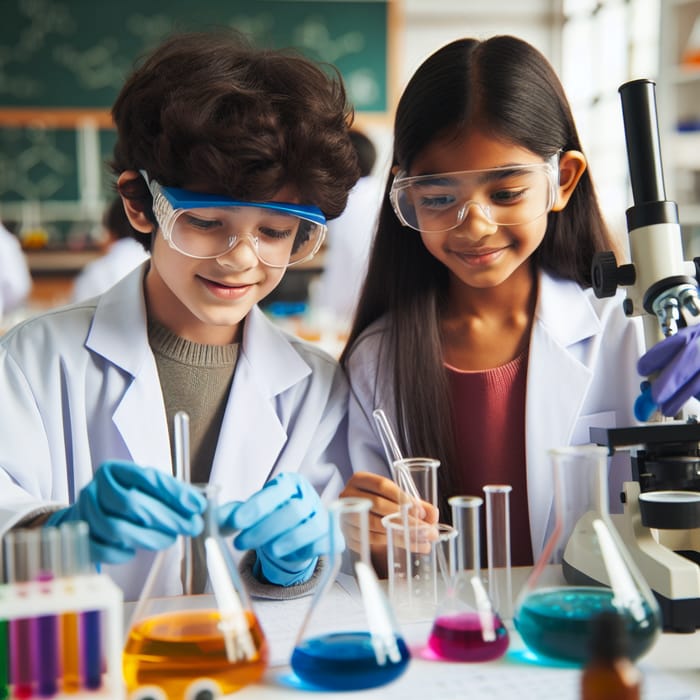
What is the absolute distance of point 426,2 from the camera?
8.20m

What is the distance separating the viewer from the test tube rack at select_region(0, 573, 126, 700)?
0.90 meters

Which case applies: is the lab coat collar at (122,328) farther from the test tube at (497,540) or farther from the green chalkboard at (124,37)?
the green chalkboard at (124,37)

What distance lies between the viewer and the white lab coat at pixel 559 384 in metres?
1.75

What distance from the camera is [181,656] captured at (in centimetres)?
97

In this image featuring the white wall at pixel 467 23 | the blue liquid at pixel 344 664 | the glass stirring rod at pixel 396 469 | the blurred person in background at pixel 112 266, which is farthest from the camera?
the white wall at pixel 467 23

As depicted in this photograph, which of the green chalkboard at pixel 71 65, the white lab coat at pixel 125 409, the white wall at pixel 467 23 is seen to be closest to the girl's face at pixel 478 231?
the white lab coat at pixel 125 409

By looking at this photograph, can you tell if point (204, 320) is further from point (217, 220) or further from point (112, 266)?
point (112, 266)

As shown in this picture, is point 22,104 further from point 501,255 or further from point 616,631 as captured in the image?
point 616,631

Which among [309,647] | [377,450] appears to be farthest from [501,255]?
[309,647]

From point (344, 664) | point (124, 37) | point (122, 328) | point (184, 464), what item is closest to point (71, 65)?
point (124, 37)

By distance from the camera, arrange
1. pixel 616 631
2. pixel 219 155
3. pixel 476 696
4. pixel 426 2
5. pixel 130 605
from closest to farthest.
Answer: pixel 616 631
pixel 476 696
pixel 130 605
pixel 219 155
pixel 426 2

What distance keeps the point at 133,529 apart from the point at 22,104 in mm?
6978

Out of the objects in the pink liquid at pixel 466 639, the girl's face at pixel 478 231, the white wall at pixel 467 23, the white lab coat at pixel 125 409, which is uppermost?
the white wall at pixel 467 23

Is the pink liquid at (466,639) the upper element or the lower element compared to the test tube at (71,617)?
lower
